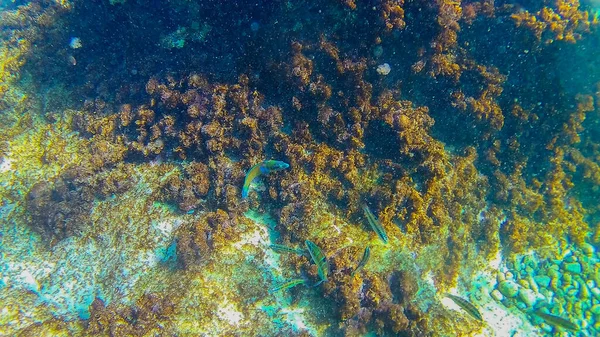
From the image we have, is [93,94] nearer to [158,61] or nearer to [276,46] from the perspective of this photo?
[158,61]

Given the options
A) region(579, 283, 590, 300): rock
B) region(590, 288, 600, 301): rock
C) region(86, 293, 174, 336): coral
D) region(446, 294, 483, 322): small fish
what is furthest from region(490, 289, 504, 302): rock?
region(86, 293, 174, 336): coral

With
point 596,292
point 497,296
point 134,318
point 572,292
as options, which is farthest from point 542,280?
point 134,318

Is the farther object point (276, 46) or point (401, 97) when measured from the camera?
point (401, 97)

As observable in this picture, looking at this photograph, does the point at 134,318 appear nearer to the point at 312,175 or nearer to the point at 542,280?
the point at 312,175

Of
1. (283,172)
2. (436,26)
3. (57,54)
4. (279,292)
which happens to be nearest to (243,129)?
(283,172)

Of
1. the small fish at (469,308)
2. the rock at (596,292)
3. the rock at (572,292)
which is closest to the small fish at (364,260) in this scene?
the small fish at (469,308)

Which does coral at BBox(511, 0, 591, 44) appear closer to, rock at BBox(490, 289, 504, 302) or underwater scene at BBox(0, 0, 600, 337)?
underwater scene at BBox(0, 0, 600, 337)

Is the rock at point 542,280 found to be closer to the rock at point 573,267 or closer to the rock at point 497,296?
the rock at point 573,267

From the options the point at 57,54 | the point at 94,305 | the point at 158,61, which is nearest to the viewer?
the point at 94,305
